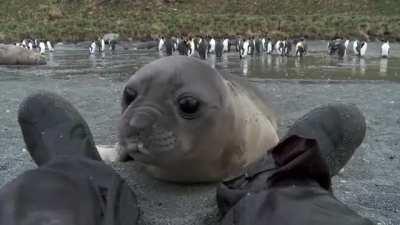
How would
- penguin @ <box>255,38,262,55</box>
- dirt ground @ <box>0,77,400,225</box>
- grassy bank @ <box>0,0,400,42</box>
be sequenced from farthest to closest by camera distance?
1. grassy bank @ <box>0,0,400,42</box>
2. penguin @ <box>255,38,262,55</box>
3. dirt ground @ <box>0,77,400,225</box>

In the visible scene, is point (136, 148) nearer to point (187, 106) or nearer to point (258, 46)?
point (187, 106)

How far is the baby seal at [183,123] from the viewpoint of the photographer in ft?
8.30

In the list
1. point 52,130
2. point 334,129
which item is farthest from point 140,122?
point 334,129

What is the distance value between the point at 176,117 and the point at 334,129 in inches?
28.9

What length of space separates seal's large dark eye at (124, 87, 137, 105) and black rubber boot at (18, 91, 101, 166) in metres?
0.23

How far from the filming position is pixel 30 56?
1856 centimetres

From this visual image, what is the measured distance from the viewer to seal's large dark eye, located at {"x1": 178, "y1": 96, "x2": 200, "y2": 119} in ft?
8.71

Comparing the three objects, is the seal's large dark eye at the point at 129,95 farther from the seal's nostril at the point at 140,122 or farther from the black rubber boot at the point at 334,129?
the black rubber boot at the point at 334,129

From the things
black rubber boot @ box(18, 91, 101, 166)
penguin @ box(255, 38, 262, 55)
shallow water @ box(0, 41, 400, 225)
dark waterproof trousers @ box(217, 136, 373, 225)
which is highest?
black rubber boot @ box(18, 91, 101, 166)

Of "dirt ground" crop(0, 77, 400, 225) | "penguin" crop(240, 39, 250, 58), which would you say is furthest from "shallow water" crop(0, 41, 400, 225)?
"penguin" crop(240, 39, 250, 58)

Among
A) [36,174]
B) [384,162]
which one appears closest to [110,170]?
[36,174]

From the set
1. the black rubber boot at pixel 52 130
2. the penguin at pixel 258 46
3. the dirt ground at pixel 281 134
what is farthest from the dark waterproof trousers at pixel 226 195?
the penguin at pixel 258 46

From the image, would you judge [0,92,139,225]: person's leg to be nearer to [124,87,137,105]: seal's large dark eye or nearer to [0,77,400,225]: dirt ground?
[124,87,137,105]: seal's large dark eye

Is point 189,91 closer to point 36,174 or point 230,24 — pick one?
point 36,174
